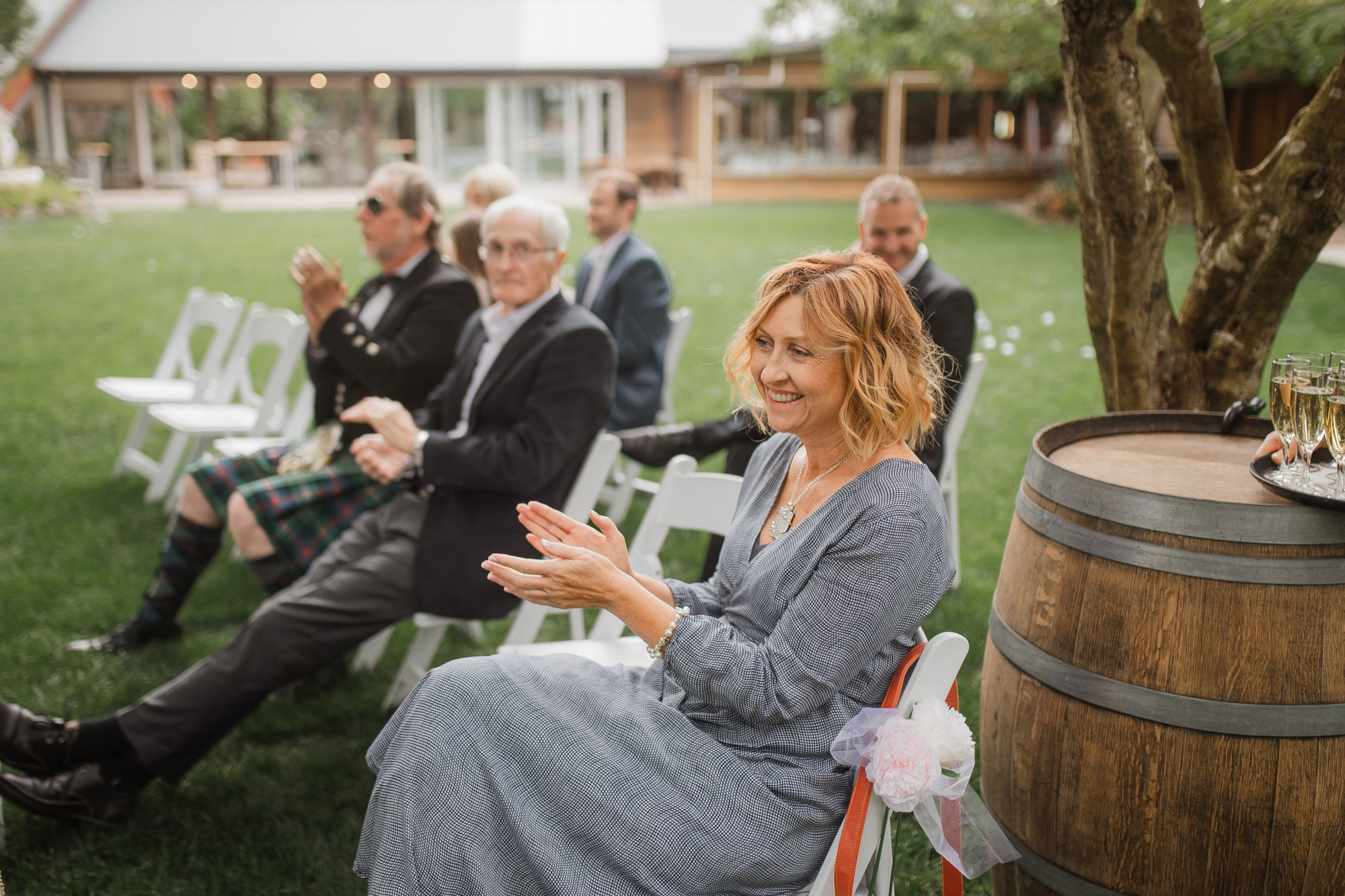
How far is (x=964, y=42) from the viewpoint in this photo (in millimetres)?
15766

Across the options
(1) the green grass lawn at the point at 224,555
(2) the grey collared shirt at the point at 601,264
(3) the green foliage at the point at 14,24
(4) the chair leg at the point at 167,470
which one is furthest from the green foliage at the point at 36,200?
(2) the grey collared shirt at the point at 601,264

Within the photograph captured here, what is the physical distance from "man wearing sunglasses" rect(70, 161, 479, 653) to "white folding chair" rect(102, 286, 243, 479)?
74.3 inches

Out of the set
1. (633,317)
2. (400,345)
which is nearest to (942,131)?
(633,317)

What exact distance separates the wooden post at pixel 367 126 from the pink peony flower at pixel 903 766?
3067 centimetres

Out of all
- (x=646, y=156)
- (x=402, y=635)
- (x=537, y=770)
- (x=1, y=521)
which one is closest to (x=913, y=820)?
(x=537, y=770)

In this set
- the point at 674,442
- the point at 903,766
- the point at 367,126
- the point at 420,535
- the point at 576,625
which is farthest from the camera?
the point at 367,126

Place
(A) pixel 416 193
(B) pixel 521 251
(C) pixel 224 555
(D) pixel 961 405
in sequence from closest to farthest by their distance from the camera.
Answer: (B) pixel 521 251 < (A) pixel 416 193 < (D) pixel 961 405 < (C) pixel 224 555

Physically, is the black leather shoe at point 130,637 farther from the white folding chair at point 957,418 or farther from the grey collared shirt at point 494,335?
the white folding chair at point 957,418

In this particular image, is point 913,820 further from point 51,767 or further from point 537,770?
point 51,767

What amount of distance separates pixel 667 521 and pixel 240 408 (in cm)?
363

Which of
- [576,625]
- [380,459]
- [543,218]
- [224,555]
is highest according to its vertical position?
[543,218]

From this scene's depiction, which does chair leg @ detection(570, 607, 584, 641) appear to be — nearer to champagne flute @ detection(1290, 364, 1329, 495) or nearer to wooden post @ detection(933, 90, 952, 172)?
champagne flute @ detection(1290, 364, 1329, 495)

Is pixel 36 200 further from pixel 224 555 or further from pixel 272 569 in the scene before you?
pixel 272 569

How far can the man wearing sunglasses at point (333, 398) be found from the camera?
382 centimetres
